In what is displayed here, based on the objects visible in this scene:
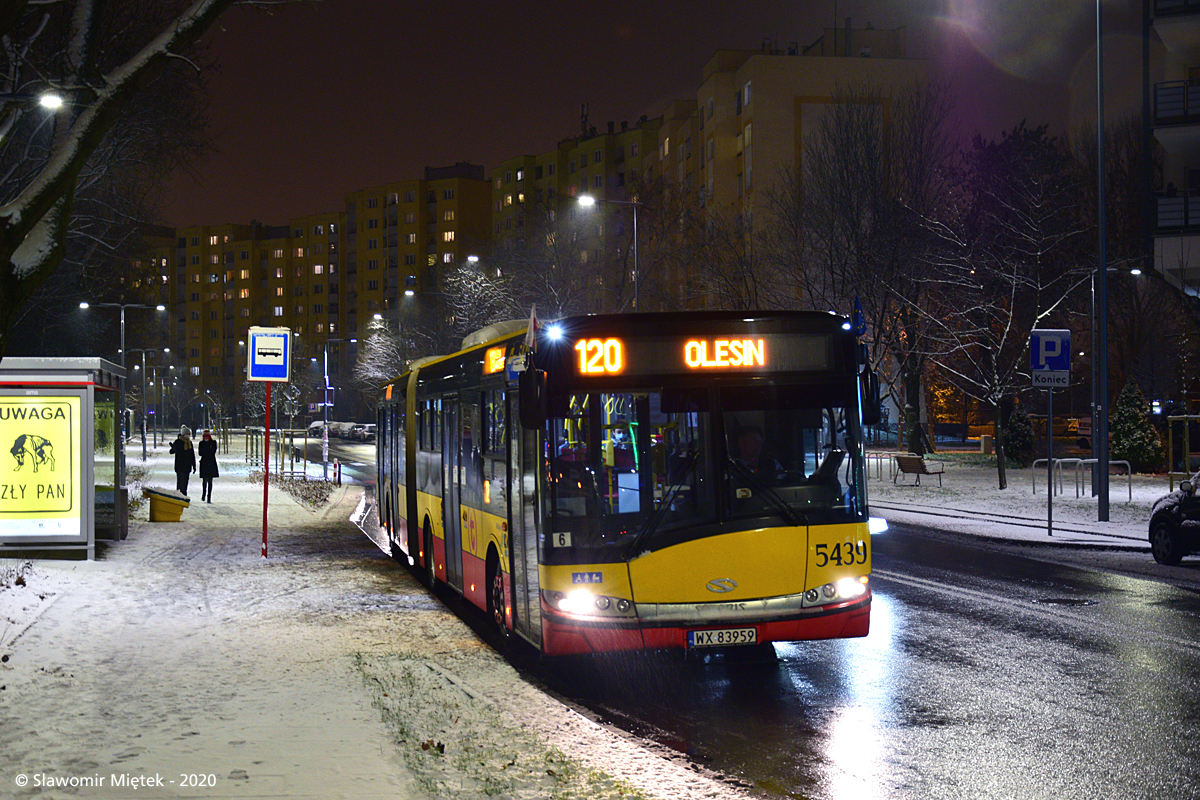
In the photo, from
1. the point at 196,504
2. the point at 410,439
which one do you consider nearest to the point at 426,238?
the point at 196,504

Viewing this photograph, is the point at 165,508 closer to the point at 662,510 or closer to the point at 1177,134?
the point at 662,510

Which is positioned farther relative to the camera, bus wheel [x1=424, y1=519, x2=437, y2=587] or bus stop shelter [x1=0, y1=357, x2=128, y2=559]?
bus stop shelter [x1=0, y1=357, x2=128, y2=559]

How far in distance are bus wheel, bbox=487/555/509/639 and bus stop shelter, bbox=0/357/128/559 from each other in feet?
23.0

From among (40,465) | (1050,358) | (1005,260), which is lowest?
(40,465)

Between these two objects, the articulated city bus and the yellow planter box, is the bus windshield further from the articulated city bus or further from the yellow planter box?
the yellow planter box

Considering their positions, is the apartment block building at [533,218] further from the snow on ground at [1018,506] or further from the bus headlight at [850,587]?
the bus headlight at [850,587]

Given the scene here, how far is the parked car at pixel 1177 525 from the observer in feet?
54.5

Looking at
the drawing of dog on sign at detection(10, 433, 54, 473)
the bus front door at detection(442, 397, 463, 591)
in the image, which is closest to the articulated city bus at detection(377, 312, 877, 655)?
the bus front door at detection(442, 397, 463, 591)

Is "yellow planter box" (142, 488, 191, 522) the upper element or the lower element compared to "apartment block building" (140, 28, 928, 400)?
lower

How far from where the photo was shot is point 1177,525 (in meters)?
16.8

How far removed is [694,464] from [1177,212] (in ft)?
115

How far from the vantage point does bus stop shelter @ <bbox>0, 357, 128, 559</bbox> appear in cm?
1575

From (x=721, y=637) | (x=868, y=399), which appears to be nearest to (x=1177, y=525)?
(x=868, y=399)

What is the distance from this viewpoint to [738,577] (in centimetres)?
889
